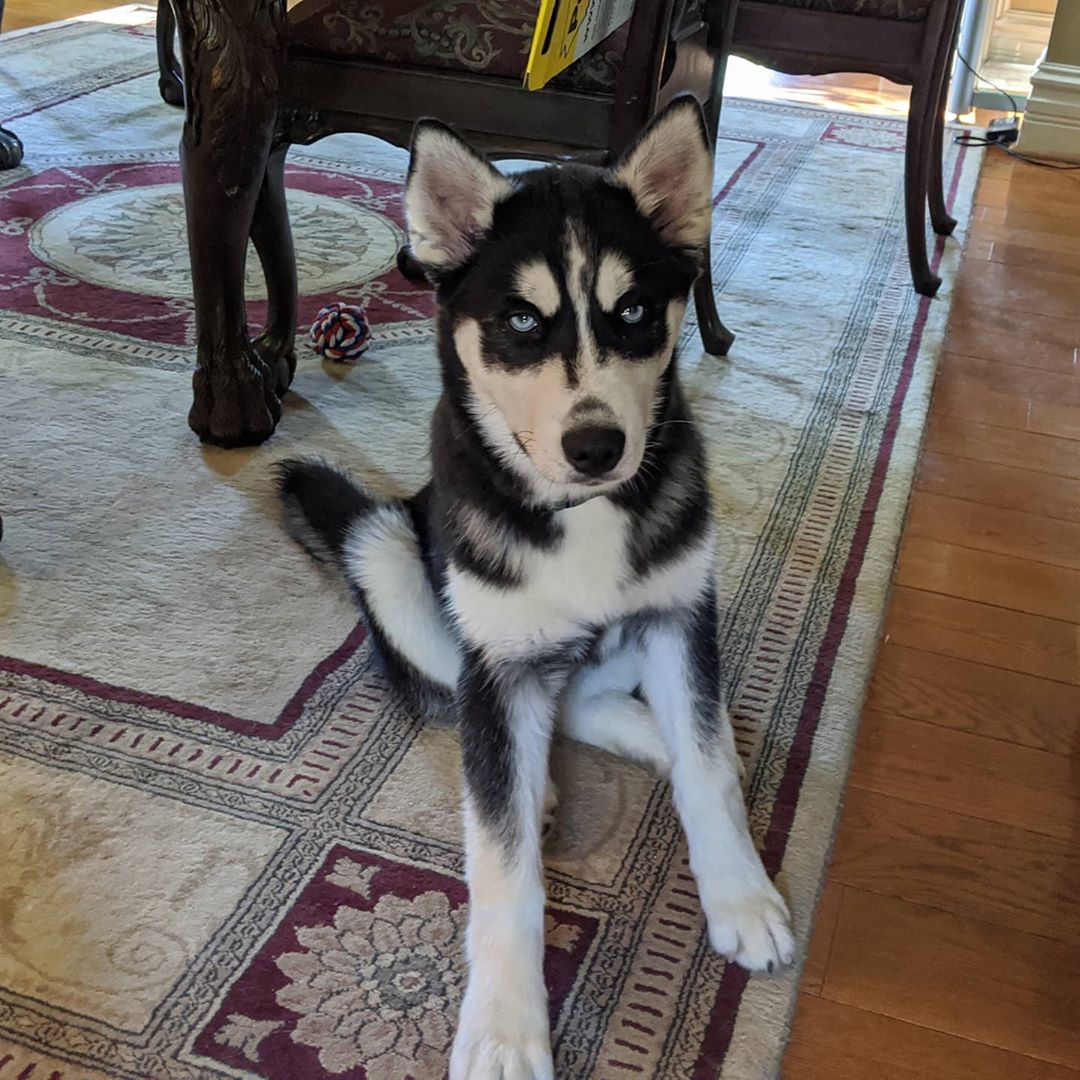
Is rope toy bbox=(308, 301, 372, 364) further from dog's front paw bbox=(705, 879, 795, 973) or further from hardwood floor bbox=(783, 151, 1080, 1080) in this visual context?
dog's front paw bbox=(705, 879, 795, 973)

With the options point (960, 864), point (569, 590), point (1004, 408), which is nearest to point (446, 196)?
Result: point (569, 590)

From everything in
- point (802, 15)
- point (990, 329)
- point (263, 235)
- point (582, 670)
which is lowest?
point (990, 329)

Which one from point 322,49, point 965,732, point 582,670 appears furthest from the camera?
point 322,49

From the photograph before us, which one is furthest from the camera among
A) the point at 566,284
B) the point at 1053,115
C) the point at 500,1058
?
the point at 1053,115

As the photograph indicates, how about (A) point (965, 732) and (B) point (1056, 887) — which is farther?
(A) point (965, 732)

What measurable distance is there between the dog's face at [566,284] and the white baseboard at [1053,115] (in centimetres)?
346

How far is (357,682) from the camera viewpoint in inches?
62.2

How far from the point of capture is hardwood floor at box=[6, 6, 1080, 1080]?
116 centimetres

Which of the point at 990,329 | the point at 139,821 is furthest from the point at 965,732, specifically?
the point at 990,329

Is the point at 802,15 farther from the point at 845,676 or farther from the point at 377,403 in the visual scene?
the point at 845,676

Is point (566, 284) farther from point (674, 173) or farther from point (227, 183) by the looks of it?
point (227, 183)

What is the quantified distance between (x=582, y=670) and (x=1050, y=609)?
853 millimetres

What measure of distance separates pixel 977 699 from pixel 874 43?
1.73 metres

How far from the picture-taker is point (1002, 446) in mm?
2270
